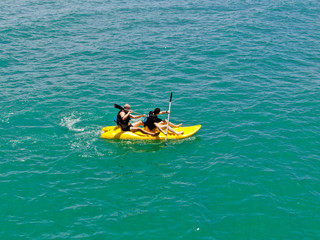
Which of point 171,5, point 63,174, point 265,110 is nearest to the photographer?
point 63,174

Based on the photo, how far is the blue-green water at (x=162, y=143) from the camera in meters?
13.9

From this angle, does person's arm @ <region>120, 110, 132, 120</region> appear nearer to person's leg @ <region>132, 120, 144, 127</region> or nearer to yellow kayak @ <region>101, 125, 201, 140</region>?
yellow kayak @ <region>101, 125, 201, 140</region>

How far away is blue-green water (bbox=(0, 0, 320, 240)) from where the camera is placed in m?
13.9

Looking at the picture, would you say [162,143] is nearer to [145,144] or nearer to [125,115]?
[145,144]

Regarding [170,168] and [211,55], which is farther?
[211,55]

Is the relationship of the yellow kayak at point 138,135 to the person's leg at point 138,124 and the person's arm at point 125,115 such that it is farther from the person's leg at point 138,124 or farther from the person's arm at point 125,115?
the person's arm at point 125,115

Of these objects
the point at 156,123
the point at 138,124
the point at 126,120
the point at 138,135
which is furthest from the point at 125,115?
Result: the point at 156,123

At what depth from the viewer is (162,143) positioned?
63.9 ft

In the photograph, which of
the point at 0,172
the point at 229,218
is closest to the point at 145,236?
the point at 229,218

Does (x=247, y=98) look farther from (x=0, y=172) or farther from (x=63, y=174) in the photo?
(x=0, y=172)

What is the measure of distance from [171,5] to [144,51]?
17.8 meters

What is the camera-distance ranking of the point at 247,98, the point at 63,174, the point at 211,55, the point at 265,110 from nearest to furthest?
the point at 63,174, the point at 265,110, the point at 247,98, the point at 211,55

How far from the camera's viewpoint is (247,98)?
2375 cm

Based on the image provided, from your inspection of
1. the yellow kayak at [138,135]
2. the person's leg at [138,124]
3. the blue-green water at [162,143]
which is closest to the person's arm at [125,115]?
the yellow kayak at [138,135]
